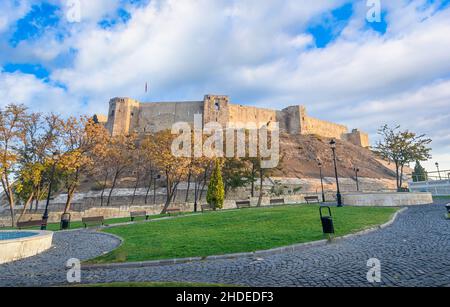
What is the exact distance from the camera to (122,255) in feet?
24.8

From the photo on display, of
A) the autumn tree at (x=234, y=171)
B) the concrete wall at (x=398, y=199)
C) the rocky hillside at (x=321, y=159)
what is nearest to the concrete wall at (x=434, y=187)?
the concrete wall at (x=398, y=199)

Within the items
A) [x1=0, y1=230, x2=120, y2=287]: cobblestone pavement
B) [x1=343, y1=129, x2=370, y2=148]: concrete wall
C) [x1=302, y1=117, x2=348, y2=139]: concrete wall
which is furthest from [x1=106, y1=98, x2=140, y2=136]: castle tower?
[x1=343, y1=129, x2=370, y2=148]: concrete wall

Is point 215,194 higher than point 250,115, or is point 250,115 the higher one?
point 250,115

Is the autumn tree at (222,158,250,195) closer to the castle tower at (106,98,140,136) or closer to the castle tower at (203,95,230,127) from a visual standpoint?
the castle tower at (203,95,230,127)

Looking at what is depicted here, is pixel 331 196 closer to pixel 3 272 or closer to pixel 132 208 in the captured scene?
pixel 132 208

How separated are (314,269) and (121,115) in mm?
70456

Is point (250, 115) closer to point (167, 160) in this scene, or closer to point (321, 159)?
point (321, 159)

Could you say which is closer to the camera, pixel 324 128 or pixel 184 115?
pixel 184 115

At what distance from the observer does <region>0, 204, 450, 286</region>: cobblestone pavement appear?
4.55 meters

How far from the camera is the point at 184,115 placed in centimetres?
7100

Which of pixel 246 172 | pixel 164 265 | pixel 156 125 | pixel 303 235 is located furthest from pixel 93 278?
pixel 156 125

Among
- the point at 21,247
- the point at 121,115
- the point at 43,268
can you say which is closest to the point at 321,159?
the point at 121,115

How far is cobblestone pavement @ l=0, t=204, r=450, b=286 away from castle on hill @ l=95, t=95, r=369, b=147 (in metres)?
60.0

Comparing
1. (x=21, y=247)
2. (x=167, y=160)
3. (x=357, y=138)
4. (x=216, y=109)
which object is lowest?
(x=21, y=247)
